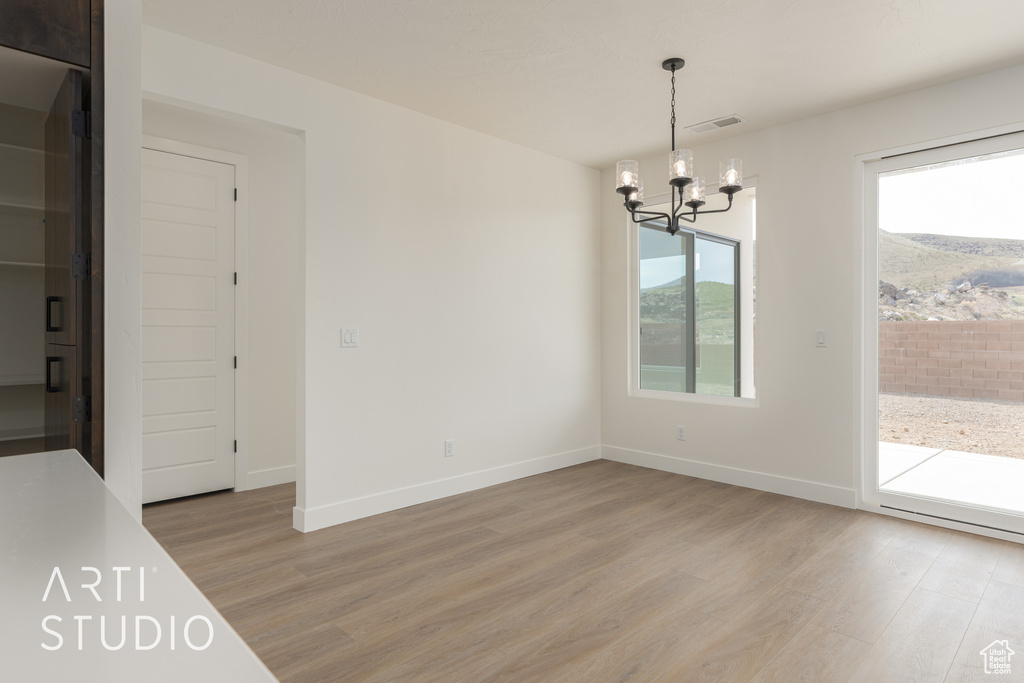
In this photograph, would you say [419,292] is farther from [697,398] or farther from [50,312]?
[697,398]

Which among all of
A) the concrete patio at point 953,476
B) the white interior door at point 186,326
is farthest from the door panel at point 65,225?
the concrete patio at point 953,476

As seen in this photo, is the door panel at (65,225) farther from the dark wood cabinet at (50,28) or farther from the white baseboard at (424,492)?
the white baseboard at (424,492)

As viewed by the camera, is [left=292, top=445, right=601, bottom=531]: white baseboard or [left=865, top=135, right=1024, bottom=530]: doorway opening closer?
[left=865, top=135, right=1024, bottom=530]: doorway opening

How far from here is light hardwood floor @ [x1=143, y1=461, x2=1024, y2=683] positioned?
2062 millimetres

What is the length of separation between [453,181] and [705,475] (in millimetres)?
3152

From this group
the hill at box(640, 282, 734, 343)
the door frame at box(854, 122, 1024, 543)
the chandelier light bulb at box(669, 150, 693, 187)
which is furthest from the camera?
the hill at box(640, 282, 734, 343)

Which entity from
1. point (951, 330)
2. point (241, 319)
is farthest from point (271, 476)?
point (951, 330)

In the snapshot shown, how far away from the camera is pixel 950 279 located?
355cm

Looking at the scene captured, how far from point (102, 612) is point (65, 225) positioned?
1.95 metres

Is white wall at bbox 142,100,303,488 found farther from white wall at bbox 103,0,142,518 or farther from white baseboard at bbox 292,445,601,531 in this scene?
white wall at bbox 103,0,142,518

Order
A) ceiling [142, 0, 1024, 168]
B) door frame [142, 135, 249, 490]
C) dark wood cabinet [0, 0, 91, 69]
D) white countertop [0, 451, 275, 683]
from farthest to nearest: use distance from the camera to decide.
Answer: door frame [142, 135, 249, 490]
ceiling [142, 0, 1024, 168]
dark wood cabinet [0, 0, 91, 69]
white countertop [0, 451, 275, 683]

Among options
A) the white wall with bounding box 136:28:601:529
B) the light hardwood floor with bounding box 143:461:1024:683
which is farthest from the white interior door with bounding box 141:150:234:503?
the white wall with bounding box 136:28:601:529

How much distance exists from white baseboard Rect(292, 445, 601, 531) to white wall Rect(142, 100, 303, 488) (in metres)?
0.33

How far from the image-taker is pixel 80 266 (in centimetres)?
189
